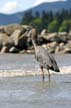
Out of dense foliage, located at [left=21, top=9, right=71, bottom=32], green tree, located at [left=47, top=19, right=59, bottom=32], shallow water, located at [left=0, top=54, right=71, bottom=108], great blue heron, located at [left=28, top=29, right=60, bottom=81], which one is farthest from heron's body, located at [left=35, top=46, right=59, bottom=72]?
green tree, located at [left=47, top=19, right=59, bottom=32]

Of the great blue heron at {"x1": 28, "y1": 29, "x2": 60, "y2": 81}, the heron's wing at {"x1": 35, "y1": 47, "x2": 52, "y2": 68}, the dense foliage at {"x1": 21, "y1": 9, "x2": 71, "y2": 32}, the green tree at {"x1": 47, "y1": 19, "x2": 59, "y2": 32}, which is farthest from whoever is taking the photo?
the green tree at {"x1": 47, "y1": 19, "x2": 59, "y2": 32}

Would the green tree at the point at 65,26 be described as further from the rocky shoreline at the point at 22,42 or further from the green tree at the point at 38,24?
the rocky shoreline at the point at 22,42

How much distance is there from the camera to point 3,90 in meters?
17.6

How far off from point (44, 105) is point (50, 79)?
6976 mm

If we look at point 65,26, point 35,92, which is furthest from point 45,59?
point 65,26

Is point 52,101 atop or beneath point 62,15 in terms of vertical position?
atop

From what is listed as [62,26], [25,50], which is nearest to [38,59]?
[25,50]

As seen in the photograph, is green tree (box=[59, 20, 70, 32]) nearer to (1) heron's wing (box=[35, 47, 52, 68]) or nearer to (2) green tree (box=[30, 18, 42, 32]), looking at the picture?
(2) green tree (box=[30, 18, 42, 32])

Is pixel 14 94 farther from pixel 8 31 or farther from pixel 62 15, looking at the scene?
pixel 62 15

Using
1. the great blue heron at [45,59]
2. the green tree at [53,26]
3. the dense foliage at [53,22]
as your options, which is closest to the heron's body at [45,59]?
the great blue heron at [45,59]

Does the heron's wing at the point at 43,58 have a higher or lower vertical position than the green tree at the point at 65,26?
higher

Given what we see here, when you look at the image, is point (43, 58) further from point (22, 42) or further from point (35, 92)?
point (22, 42)

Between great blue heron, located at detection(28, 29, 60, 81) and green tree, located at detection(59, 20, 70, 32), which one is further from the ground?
great blue heron, located at detection(28, 29, 60, 81)

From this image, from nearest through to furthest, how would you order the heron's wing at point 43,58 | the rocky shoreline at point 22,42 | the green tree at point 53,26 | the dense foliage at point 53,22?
the heron's wing at point 43,58 < the rocky shoreline at point 22,42 < the dense foliage at point 53,22 < the green tree at point 53,26
